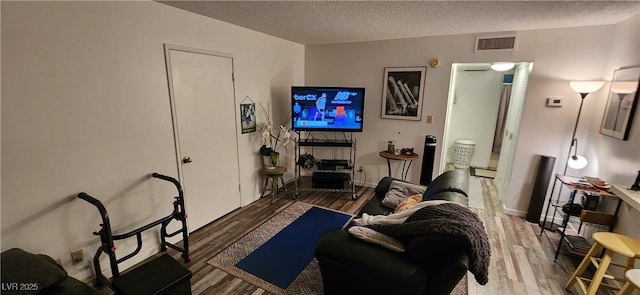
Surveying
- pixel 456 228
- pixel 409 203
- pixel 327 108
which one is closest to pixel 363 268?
pixel 456 228

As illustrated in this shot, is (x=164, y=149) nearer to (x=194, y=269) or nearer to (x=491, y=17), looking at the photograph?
(x=194, y=269)

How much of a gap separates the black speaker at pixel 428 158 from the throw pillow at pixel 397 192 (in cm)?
103

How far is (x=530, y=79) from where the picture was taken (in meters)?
3.12

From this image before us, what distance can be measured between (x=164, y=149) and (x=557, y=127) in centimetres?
425

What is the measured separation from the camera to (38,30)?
1.65 metres

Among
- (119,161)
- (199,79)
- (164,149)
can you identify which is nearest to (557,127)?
(199,79)

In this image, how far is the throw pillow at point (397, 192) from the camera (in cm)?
262

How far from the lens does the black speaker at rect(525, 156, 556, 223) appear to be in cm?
311

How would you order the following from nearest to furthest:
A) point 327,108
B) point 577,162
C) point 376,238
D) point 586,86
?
point 376,238
point 586,86
point 577,162
point 327,108

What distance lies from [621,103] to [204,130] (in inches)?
157

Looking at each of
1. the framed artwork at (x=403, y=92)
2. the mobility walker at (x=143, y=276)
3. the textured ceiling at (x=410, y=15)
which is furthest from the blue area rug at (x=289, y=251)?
the textured ceiling at (x=410, y=15)

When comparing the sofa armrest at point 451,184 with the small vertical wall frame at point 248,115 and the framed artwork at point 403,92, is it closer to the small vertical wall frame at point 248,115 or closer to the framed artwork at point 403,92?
the framed artwork at point 403,92

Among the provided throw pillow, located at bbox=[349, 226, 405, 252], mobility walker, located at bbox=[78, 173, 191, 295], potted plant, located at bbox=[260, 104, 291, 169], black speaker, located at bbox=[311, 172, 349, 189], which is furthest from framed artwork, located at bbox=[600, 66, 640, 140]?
mobility walker, located at bbox=[78, 173, 191, 295]

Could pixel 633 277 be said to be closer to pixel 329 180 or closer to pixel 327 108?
pixel 329 180
